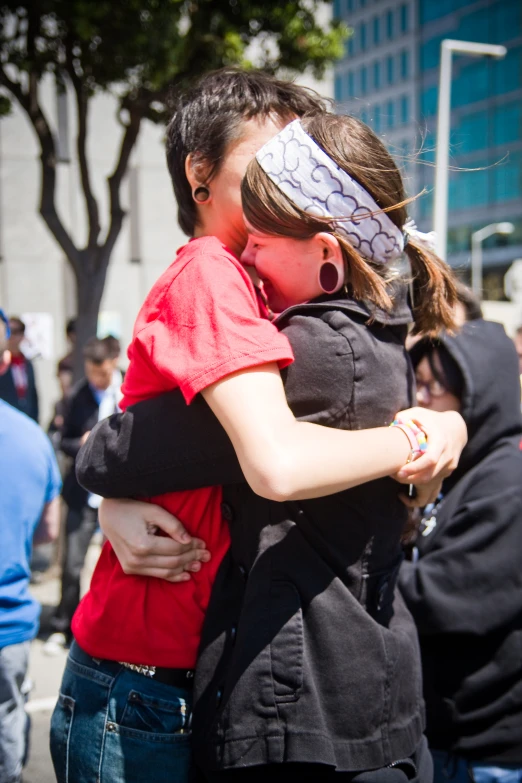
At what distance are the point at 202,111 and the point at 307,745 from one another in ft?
3.94

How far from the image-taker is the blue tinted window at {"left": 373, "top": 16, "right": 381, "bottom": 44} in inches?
2697

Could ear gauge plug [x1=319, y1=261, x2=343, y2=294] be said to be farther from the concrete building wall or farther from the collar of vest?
the concrete building wall

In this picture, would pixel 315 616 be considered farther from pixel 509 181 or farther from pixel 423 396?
pixel 509 181

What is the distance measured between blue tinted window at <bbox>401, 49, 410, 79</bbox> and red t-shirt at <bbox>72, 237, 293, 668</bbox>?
231 feet

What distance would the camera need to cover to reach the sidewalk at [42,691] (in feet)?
13.1

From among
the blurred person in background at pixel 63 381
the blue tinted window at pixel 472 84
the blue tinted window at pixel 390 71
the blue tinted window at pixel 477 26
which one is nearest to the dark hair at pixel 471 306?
the blurred person in background at pixel 63 381

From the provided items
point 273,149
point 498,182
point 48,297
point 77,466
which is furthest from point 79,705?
point 498,182

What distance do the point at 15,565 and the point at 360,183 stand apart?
1.86m

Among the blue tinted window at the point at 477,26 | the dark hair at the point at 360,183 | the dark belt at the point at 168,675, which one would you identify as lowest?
the dark belt at the point at 168,675

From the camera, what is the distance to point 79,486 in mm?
5613

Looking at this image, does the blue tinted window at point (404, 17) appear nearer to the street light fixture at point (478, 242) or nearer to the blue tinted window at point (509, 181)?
the blue tinted window at point (509, 181)

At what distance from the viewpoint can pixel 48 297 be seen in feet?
43.9

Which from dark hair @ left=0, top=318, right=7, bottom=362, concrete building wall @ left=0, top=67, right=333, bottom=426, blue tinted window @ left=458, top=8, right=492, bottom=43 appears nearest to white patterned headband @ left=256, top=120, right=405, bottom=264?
dark hair @ left=0, top=318, right=7, bottom=362

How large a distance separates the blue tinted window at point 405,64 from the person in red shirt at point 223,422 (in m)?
70.0
